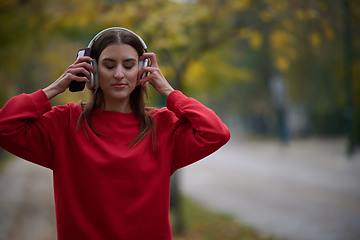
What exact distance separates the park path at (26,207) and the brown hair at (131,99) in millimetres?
4751

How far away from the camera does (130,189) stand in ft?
5.48

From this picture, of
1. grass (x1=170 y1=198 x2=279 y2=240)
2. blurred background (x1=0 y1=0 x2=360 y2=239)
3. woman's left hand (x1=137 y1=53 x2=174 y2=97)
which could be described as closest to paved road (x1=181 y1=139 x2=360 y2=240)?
grass (x1=170 y1=198 x2=279 y2=240)

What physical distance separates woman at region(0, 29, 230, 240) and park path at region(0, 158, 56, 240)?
15.4 ft

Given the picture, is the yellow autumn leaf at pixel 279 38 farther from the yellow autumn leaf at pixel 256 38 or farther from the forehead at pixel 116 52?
the forehead at pixel 116 52

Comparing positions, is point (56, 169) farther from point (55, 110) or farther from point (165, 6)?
point (165, 6)

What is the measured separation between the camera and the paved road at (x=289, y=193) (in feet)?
20.0

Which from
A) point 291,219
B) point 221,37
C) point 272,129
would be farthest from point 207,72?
point 272,129

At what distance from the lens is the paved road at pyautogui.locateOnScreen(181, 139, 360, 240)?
6.09 metres

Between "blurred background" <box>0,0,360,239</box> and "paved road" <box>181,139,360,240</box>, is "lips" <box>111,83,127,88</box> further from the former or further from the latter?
"paved road" <box>181,139,360,240</box>

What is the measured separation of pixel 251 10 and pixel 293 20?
0.70 metres

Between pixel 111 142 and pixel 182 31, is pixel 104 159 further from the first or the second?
pixel 182 31

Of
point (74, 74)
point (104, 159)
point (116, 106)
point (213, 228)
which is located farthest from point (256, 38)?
point (104, 159)

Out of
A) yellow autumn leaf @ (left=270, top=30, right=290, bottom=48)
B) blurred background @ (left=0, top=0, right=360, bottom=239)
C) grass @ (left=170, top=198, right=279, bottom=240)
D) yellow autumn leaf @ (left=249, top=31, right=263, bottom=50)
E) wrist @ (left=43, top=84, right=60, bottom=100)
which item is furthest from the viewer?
grass @ (left=170, top=198, right=279, bottom=240)

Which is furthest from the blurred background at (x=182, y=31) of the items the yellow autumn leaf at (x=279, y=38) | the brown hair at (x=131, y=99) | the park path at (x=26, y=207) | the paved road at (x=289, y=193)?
the park path at (x=26, y=207)
